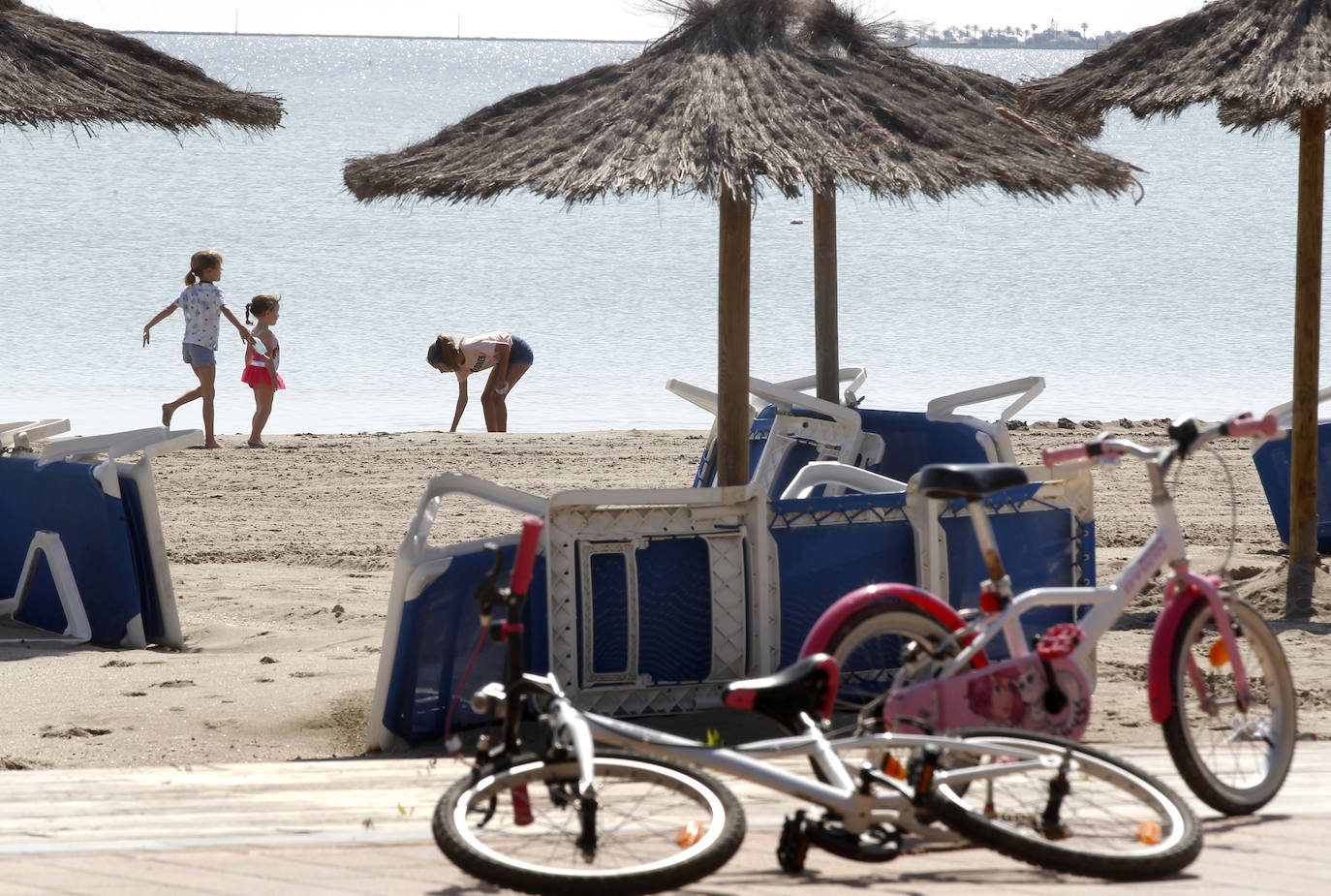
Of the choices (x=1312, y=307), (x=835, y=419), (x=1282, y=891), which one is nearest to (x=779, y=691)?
(x=1282, y=891)

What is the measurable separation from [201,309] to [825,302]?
6.32m

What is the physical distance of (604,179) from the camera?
16.6ft

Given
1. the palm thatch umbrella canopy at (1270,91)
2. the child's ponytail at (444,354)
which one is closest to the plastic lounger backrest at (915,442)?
the palm thatch umbrella canopy at (1270,91)

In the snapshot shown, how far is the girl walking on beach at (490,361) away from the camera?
12648mm

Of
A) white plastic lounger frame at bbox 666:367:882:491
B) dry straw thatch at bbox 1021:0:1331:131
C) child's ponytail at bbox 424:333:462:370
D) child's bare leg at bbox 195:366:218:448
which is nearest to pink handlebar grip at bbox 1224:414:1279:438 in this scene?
white plastic lounger frame at bbox 666:367:882:491

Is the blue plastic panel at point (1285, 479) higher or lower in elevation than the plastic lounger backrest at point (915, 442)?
lower

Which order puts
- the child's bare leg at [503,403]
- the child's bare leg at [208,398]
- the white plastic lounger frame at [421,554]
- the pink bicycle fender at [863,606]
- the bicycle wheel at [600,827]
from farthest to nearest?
1. the child's bare leg at [503,403]
2. the child's bare leg at [208,398]
3. the white plastic lounger frame at [421,554]
4. the pink bicycle fender at [863,606]
5. the bicycle wheel at [600,827]

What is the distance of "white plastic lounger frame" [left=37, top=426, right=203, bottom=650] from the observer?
6.12 meters

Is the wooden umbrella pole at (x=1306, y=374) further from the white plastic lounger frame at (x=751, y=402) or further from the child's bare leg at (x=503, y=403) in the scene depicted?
the child's bare leg at (x=503, y=403)

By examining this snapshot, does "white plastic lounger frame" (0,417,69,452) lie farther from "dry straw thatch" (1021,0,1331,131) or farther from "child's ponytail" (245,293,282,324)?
"child's ponytail" (245,293,282,324)

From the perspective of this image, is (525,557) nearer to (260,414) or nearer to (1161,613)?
(1161,613)

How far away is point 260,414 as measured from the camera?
40.8 feet

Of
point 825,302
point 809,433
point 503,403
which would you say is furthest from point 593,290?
point 809,433

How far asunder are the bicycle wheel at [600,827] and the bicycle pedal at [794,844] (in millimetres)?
112
